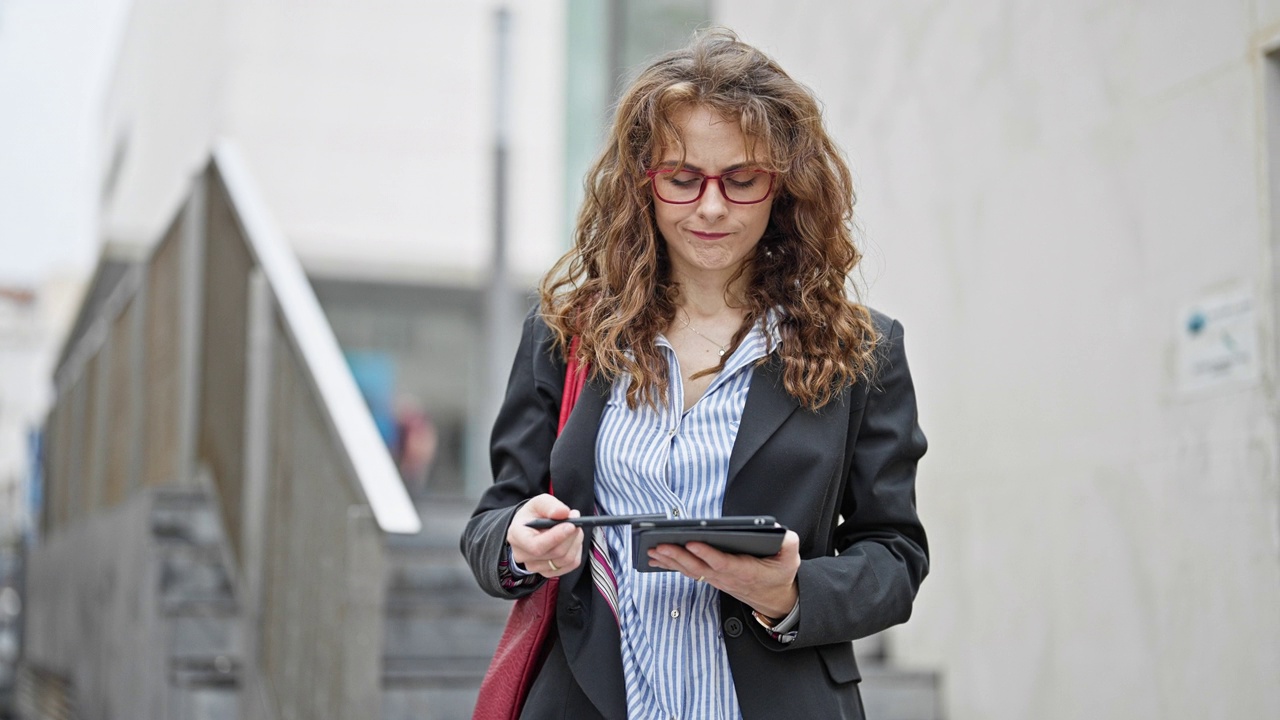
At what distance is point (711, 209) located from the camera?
1975 mm

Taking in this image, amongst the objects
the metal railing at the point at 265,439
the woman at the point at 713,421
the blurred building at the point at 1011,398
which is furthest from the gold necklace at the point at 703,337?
the metal railing at the point at 265,439

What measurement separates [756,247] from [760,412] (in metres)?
0.30

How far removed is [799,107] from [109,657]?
5506 millimetres

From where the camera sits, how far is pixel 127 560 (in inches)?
243

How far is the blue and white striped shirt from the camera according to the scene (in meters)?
1.90

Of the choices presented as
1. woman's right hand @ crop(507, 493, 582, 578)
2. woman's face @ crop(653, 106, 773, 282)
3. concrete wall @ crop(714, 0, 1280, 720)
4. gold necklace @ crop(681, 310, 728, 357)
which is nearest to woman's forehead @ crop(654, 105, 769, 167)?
woman's face @ crop(653, 106, 773, 282)

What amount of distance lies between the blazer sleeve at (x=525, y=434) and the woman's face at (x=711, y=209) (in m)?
0.26

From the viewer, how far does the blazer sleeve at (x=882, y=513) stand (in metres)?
1.88

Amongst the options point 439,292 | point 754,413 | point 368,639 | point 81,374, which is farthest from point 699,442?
point 439,292

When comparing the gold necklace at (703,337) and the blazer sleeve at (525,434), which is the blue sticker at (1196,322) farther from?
the blazer sleeve at (525,434)

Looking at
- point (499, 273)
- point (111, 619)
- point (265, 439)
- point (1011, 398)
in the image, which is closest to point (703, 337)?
point (1011, 398)

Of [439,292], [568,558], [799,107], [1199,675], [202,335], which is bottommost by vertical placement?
[1199,675]

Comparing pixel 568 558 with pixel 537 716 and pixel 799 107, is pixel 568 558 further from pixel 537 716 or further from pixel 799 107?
pixel 799 107

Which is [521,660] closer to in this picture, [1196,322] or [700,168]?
[700,168]
